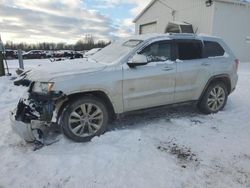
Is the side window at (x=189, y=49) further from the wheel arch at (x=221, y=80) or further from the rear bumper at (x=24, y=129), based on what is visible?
the rear bumper at (x=24, y=129)

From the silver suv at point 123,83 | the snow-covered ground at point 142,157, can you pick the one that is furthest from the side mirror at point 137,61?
the snow-covered ground at point 142,157

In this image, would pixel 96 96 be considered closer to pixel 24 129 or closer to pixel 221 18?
pixel 24 129

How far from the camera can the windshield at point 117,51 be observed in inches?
180

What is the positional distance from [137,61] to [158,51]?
763 mm

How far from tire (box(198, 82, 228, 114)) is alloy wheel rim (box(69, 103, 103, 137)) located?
8.22 ft

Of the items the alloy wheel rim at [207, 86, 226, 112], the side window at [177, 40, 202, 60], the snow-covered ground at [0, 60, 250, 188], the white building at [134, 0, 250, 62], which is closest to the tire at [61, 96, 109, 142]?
the snow-covered ground at [0, 60, 250, 188]

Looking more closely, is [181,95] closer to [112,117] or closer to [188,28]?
[112,117]

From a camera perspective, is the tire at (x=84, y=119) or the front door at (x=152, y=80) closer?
the tire at (x=84, y=119)

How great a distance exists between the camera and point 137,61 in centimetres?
426

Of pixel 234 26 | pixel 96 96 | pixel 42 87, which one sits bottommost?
pixel 96 96

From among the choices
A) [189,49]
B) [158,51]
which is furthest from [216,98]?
[158,51]

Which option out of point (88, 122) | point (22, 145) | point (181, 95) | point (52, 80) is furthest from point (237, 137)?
point (22, 145)

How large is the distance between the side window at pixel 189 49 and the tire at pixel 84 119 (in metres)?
2.01

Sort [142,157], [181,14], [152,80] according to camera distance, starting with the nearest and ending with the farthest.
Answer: [142,157], [152,80], [181,14]
